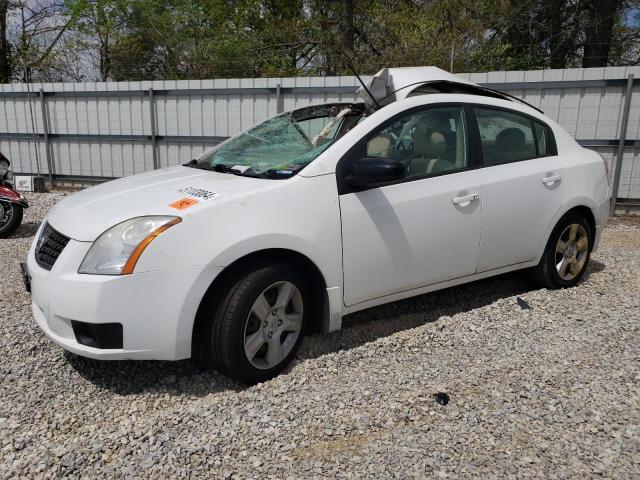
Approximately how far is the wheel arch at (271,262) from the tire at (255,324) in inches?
0.6

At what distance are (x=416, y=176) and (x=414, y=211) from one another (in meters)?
0.25

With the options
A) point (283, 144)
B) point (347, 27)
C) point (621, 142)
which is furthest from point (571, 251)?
point (347, 27)

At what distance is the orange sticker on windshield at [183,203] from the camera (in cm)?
280

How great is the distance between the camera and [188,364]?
3.25m

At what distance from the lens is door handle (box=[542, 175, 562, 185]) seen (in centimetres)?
411

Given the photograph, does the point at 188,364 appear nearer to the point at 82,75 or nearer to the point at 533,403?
the point at 533,403

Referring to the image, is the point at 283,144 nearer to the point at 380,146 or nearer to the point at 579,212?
the point at 380,146

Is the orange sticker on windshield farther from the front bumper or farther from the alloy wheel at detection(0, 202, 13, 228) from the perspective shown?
the alloy wheel at detection(0, 202, 13, 228)

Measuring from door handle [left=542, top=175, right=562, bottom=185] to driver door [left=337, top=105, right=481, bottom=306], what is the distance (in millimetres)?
720

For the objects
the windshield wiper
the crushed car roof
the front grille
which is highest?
the crushed car roof

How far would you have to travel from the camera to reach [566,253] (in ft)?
14.7

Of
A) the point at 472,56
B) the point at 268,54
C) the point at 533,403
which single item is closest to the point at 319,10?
the point at 268,54

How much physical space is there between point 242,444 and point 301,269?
1.04 meters

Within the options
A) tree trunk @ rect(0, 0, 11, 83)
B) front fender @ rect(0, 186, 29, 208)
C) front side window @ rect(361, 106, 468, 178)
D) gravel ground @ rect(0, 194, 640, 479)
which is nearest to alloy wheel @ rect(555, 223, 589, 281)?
gravel ground @ rect(0, 194, 640, 479)
